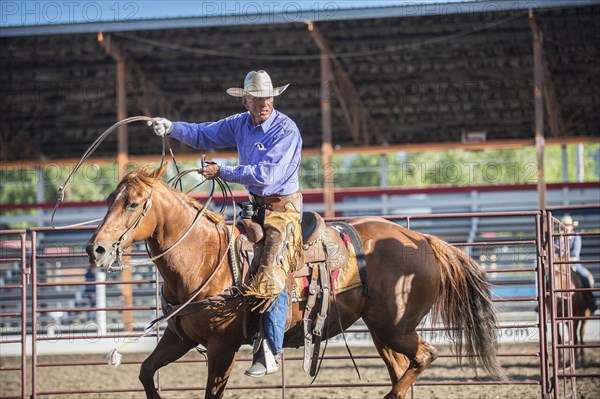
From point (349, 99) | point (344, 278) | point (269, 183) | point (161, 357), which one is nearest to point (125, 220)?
point (269, 183)

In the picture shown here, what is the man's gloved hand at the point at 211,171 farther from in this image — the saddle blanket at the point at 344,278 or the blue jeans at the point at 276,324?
the saddle blanket at the point at 344,278

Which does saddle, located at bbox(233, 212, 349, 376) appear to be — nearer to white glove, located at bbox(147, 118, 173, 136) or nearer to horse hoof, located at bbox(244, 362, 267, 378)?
horse hoof, located at bbox(244, 362, 267, 378)

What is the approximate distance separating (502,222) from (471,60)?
4.98 m

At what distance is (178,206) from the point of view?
195 inches

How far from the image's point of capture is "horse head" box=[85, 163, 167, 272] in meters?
4.46

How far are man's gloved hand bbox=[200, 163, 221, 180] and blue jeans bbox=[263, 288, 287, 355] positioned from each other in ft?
2.93

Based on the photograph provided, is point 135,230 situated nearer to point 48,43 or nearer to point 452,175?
point 48,43

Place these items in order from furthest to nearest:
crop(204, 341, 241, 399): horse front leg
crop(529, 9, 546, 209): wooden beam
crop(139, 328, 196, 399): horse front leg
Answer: crop(529, 9, 546, 209): wooden beam, crop(139, 328, 196, 399): horse front leg, crop(204, 341, 241, 399): horse front leg

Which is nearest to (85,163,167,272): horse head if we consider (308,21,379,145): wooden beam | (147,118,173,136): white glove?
(147,118,173,136): white glove

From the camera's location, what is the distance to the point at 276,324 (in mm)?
5008

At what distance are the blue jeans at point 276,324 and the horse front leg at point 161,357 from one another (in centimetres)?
54

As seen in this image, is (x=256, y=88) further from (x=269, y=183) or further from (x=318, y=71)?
(x=318, y=71)

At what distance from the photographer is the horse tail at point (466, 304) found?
5805 millimetres

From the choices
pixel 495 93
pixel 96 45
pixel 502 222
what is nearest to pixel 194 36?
pixel 96 45
